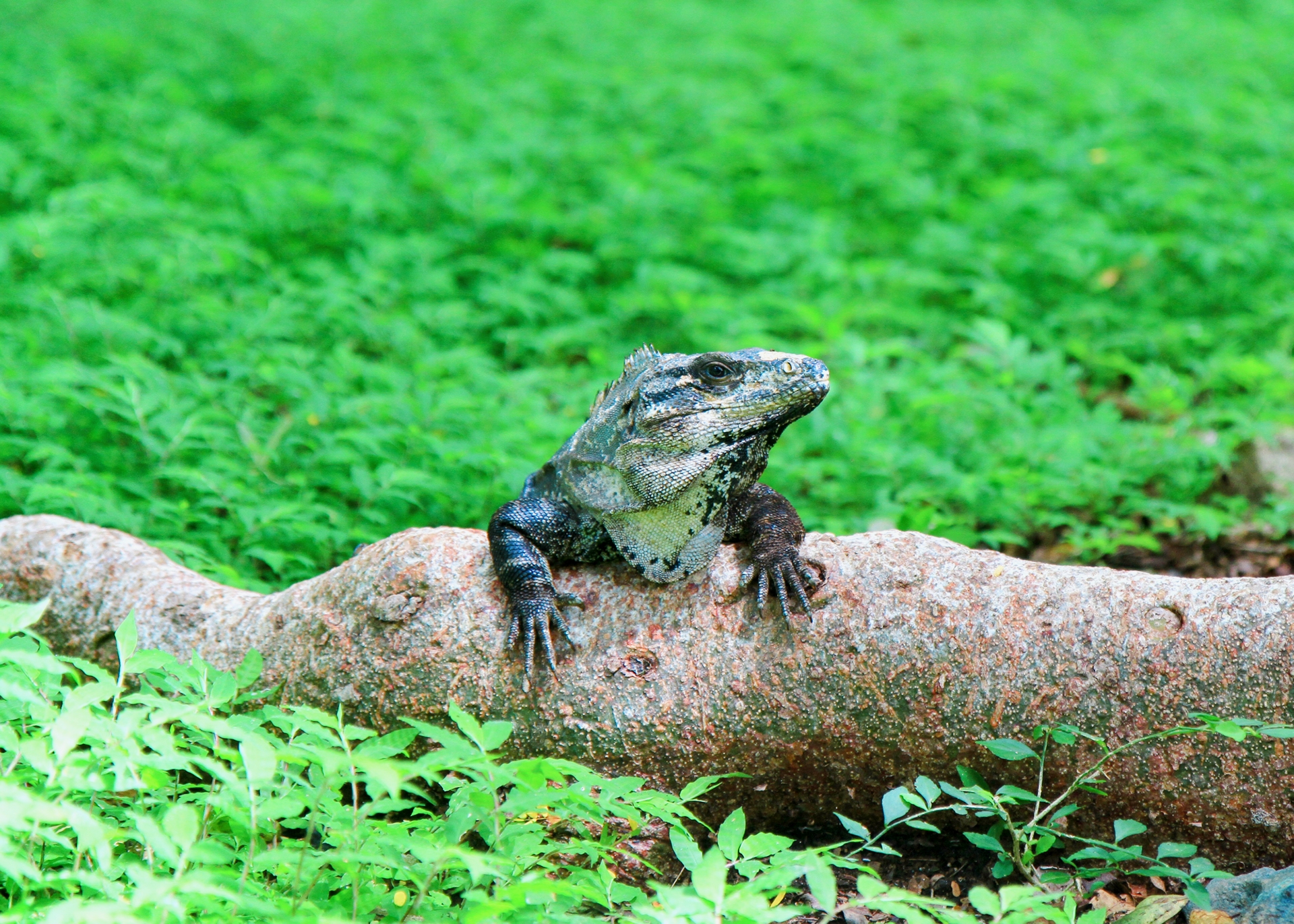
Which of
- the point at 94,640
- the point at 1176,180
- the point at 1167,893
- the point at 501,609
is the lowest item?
the point at 1167,893

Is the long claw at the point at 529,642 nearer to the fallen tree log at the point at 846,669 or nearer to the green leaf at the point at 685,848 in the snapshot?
the fallen tree log at the point at 846,669

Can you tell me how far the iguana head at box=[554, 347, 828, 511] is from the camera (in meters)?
3.62

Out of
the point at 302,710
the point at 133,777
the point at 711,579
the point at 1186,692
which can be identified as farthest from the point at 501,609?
the point at 1186,692

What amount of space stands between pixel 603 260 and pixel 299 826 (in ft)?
20.8

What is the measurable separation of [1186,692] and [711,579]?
146 centimetres

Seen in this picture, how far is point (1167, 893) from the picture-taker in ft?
11.8

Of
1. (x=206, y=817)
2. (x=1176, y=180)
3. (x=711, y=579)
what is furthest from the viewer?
(x=1176, y=180)

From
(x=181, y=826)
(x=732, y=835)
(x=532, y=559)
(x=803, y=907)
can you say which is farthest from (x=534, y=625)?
(x=181, y=826)

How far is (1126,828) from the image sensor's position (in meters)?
3.29

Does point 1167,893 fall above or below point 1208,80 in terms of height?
below

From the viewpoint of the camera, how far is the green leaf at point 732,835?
301 centimetres

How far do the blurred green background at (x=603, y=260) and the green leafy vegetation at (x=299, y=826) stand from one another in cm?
191

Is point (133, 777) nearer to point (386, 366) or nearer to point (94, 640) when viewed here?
point (94, 640)

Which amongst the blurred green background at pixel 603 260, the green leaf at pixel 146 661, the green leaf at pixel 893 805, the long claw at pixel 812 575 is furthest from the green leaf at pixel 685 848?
the blurred green background at pixel 603 260
